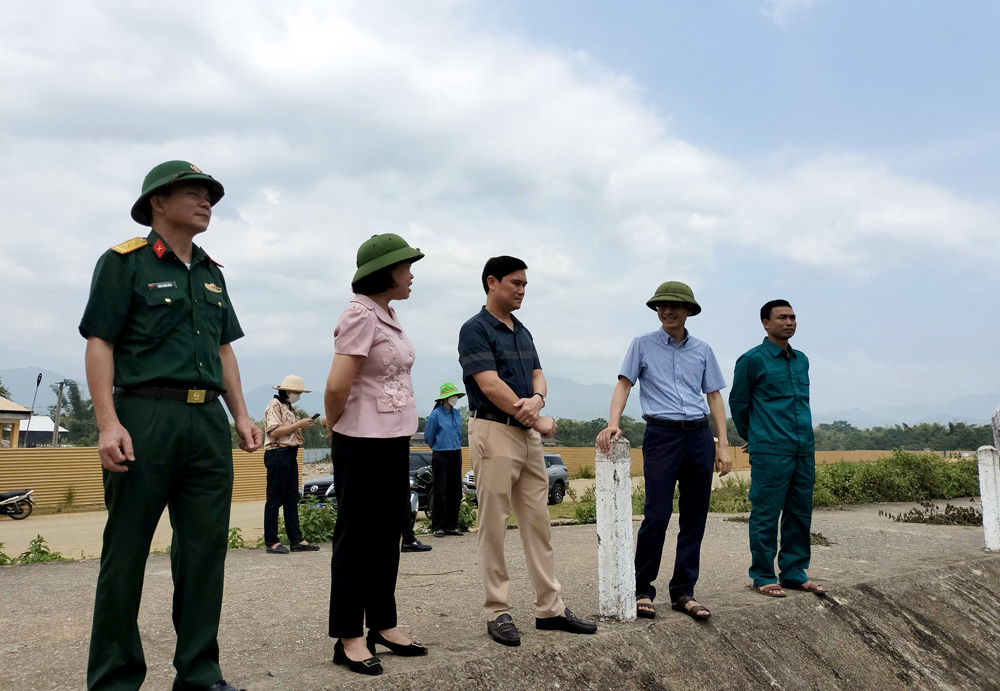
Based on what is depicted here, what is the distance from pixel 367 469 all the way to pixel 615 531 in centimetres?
158

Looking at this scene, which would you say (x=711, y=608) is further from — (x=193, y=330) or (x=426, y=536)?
(x=426, y=536)

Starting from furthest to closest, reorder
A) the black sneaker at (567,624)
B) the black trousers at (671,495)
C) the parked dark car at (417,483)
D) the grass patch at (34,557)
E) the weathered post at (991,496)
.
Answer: the parked dark car at (417,483), the weathered post at (991,496), the grass patch at (34,557), the black trousers at (671,495), the black sneaker at (567,624)

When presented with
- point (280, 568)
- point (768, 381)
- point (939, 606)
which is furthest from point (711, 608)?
point (280, 568)

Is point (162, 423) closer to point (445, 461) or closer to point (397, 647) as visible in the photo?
point (397, 647)

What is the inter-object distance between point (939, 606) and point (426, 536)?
5.67 m

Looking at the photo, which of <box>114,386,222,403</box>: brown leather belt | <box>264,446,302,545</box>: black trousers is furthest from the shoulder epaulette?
<box>264,446,302,545</box>: black trousers

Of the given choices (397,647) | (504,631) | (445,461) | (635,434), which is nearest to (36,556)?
(445,461)

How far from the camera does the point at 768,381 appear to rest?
552cm

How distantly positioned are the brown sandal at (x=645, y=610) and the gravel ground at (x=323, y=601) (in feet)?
0.40

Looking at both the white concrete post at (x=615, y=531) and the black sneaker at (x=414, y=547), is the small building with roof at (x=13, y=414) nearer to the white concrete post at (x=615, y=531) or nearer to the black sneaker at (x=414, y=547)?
the black sneaker at (x=414, y=547)

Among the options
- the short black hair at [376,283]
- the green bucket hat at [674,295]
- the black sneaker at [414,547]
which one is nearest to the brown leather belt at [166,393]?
the short black hair at [376,283]

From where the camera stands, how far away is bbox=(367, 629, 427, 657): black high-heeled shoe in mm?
3652

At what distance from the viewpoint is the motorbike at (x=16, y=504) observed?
53.9ft

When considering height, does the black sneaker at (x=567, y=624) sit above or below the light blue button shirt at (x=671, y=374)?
below
